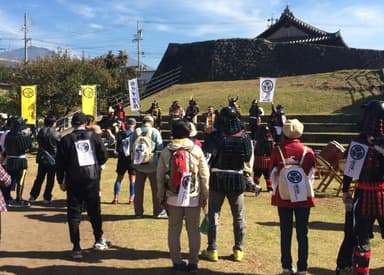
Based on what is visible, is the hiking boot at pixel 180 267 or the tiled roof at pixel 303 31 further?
the tiled roof at pixel 303 31

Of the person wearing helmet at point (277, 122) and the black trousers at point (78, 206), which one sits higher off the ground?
the person wearing helmet at point (277, 122)

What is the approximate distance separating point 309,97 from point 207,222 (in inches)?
781

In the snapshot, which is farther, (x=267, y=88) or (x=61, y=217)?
(x=267, y=88)

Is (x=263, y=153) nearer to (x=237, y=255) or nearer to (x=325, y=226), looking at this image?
(x=325, y=226)

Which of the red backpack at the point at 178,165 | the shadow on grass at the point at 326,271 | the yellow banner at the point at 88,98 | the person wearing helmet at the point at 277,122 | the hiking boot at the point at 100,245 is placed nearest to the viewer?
the red backpack at the point at 178,165

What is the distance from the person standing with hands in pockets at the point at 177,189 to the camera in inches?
188

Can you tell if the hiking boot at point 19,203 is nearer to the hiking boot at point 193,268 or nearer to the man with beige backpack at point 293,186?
the hiking boot at point 193,268

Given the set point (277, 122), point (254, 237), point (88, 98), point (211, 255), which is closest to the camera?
point (211, 255)

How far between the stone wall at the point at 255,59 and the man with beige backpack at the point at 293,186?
25715 millimetres

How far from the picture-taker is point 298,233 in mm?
4598

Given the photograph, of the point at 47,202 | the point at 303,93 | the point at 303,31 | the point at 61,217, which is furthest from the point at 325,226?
the point at 303,31

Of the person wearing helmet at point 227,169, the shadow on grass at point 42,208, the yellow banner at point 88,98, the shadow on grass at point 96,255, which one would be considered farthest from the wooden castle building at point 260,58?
the shadow on grass at point 96,255

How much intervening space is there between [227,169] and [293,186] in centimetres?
95

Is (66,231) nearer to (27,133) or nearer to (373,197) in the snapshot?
(27,133)
